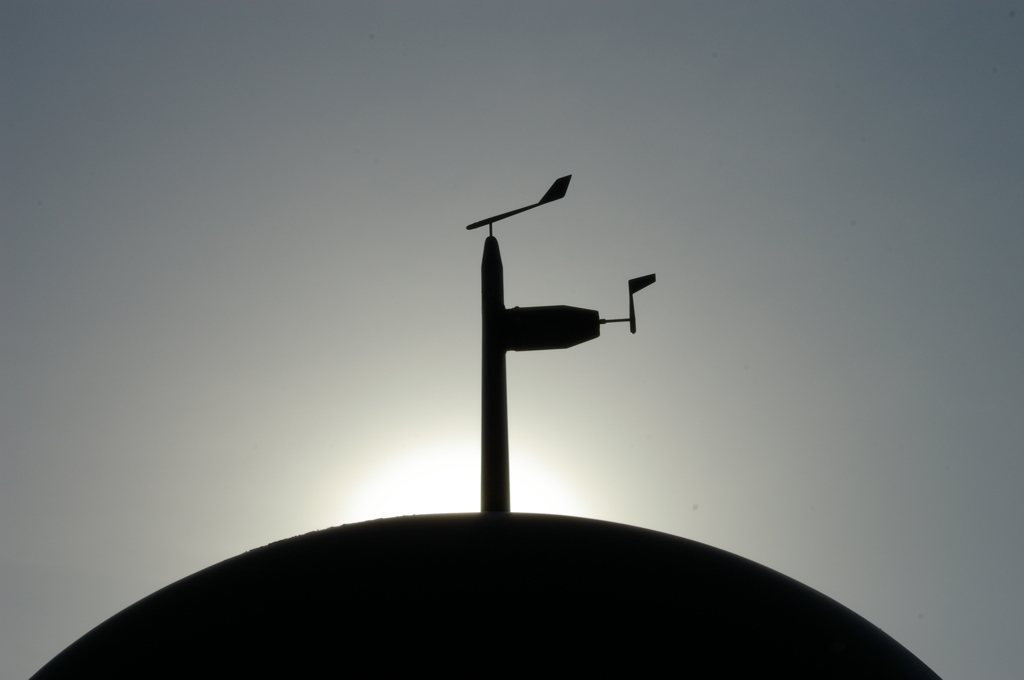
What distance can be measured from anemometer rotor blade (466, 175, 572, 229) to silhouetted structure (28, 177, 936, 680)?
18.2 feet

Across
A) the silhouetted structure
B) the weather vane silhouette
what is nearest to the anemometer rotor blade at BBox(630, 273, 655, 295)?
the weather vane silhouette

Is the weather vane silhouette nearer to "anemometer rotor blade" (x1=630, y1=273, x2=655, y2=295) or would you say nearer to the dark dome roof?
"anemometer rotor blade" (x1=630, y1=273, x2=655, y2=295)

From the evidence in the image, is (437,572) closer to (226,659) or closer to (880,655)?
(226,659)

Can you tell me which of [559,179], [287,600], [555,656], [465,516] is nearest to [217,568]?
[287,600]

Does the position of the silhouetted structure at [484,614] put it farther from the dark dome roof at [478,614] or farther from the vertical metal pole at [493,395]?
the vertical metal pole at [493,395]

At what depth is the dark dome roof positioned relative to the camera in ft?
16.1

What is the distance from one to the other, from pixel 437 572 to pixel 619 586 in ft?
4.07

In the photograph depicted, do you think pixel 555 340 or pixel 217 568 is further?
pixel 555 340

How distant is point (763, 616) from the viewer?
576 centimetres

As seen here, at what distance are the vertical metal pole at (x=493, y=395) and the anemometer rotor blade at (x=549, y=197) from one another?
21.8 inches

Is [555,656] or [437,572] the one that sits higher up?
[437,572]

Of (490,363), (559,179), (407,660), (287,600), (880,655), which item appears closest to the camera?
(407,660)

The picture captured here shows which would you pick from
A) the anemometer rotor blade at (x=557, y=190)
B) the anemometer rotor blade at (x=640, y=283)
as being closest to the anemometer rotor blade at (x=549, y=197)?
the anemometer rotor blade at (x=557, y=190)

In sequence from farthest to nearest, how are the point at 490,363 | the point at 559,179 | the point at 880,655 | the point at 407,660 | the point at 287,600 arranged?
1. the point at 559,179
2. the point at 490,363
3. the point at 880,655
4. the point at 287,600
5. the point at 407,660
